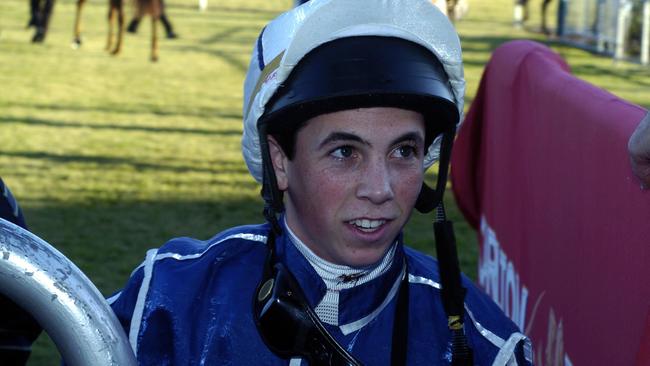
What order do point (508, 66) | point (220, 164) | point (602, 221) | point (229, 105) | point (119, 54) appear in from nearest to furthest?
point (602, 221), point (508, 66), point (220, 164), point (229, 105), point (119, 54)

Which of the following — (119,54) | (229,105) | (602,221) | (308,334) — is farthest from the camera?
(119,54)

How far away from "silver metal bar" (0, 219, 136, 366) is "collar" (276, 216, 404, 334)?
931 millimetres

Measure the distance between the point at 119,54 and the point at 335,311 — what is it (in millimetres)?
14336

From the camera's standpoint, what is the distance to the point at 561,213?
3252 mm

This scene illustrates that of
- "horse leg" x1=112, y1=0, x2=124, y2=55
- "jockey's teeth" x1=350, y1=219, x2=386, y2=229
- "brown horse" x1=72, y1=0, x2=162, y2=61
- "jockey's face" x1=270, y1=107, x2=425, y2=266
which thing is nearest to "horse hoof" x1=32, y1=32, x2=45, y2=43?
"brown horse" x1=72, y1=0, x2=162, y2=61

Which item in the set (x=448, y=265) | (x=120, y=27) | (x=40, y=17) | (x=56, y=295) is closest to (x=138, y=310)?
(x=448, y=265)

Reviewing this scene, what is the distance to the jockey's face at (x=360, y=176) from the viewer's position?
79.2 inches

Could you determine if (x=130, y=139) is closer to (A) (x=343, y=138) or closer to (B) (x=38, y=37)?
(A) (x=343, y=138)

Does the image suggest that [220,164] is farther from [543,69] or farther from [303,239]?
[303,239]

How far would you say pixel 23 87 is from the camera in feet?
40.7

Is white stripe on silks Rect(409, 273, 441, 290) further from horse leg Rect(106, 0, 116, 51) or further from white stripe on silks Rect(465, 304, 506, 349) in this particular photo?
horse leg Rect(106, 0, 116, 51)

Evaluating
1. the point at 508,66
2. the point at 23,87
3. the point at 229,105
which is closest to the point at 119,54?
the point at 23,87

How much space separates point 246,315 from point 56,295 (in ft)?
3.14

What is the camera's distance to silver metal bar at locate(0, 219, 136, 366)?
1.18 m
